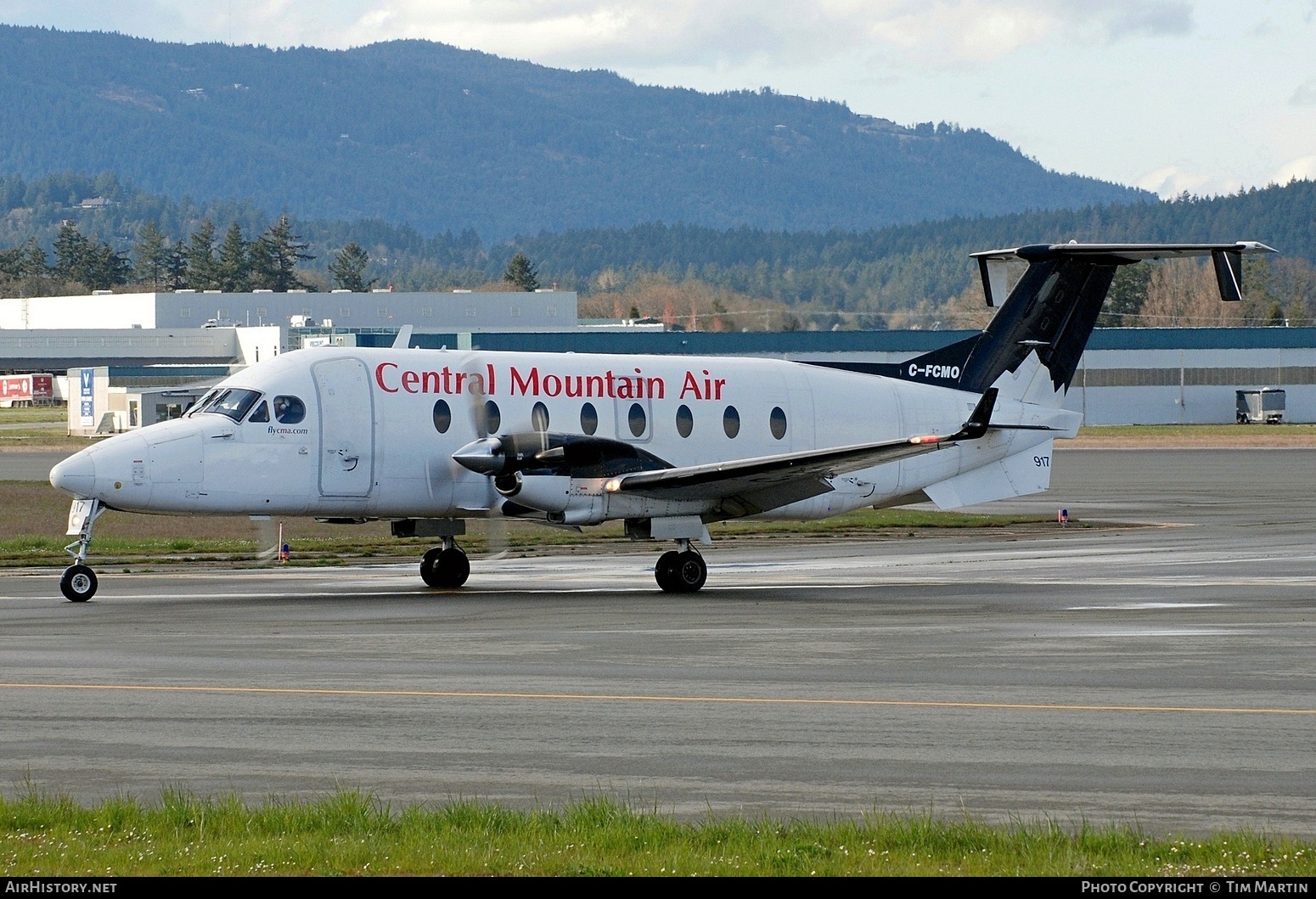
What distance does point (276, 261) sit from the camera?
194375mm

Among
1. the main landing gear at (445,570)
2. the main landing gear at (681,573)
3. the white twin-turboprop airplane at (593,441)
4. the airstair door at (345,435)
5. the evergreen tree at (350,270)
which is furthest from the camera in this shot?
the evergreen tree at (350,270)

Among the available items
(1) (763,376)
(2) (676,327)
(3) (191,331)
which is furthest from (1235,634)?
(3) (191,331)

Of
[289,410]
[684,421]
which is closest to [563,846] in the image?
[289,410]

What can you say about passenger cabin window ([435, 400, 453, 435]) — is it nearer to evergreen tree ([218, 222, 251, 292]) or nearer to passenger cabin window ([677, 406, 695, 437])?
passenger cabin window ([677, 406, 695, 437])

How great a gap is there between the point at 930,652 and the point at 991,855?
874 cm

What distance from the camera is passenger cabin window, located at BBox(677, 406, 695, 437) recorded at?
26297 millimetres

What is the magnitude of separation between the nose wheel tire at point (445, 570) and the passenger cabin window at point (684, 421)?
420 centimetres

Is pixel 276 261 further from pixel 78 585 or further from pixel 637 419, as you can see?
pixel 78 585

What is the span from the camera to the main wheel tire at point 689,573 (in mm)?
24844

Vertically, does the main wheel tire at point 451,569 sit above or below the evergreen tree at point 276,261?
below

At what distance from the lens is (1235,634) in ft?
61.6

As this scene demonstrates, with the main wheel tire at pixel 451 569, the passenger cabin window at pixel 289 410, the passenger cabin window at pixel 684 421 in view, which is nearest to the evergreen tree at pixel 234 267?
the main wheel tire at pixel 451 569

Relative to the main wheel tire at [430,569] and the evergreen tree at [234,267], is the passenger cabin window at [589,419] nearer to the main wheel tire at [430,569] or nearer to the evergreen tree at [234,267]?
the main wheel tire at [430,569]

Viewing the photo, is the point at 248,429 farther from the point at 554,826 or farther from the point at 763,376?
the point at 554,826
